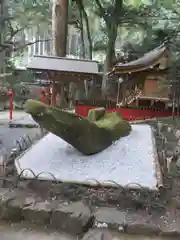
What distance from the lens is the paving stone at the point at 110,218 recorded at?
3000 mm

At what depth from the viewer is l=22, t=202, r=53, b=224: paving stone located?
3.17 meters

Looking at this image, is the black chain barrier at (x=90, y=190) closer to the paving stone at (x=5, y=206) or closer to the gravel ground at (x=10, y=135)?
the paving stone at (x=5, y=206)

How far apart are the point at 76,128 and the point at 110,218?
5.15ft

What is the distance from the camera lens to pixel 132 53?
17594mm

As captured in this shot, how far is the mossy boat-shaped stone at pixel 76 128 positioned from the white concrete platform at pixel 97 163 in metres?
0.15

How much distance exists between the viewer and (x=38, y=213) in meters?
3.17

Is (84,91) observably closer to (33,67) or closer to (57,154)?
(33,67)

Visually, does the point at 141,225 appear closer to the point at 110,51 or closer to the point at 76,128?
the point at 76,128

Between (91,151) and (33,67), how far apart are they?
6.65m

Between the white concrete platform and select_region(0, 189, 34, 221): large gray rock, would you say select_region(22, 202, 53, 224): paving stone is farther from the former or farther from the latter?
the white concrete platform

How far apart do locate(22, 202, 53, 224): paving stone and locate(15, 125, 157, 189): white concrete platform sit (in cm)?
68

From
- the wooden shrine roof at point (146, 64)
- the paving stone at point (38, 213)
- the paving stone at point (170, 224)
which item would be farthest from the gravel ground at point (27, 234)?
the wooden shrine roof at point (146, 64)

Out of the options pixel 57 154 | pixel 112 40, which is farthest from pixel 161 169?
pixel 112 40

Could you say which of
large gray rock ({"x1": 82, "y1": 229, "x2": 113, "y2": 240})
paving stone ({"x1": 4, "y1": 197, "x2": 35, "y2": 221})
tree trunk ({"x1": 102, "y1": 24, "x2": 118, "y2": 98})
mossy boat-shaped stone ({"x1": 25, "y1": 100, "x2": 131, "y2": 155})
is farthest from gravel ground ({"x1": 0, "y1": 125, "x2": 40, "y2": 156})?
tree trunk ({"x1": 102, "y1": 24, "x2": 118, "y2": 98})
